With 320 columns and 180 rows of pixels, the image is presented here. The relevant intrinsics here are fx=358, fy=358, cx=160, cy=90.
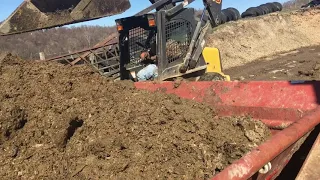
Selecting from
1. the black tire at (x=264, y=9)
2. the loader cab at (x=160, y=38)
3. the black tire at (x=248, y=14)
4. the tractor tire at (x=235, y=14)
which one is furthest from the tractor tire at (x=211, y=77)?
the black tire at (x=264, y=9)

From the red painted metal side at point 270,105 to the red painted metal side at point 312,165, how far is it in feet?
0.40

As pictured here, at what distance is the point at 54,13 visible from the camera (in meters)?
4.85

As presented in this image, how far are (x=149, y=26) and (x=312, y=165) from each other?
3306 mm

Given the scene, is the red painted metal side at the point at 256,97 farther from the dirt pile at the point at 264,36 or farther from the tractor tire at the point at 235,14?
the tractor tire at the point at 235,14

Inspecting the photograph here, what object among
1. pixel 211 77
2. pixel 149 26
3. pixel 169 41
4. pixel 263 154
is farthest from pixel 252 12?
pixel 263 154

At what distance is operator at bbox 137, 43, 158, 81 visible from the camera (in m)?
5.07

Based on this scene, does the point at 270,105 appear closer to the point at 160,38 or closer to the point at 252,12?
the point at 160,38

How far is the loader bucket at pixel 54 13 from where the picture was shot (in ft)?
14.9

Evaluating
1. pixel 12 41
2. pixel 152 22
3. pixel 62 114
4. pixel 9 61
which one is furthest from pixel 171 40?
pixel 12 41

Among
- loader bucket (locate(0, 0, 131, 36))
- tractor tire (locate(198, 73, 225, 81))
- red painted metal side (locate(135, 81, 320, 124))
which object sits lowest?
tractor tire (locate(198, 73, 225, 81))

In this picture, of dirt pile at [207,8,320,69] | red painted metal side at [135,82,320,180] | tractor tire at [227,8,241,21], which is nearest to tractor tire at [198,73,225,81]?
red painted metal side at [135,82,320,180]

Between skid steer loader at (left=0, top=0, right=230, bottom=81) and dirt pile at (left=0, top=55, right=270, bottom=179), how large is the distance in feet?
5.12

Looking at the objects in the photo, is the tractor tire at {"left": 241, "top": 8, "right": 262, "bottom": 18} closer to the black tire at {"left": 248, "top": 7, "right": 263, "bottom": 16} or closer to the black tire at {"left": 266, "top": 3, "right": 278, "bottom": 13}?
the black tire at {"left": 248, "top": 7, "right": 263, "bottom": 16}

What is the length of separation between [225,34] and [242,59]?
125 cm
